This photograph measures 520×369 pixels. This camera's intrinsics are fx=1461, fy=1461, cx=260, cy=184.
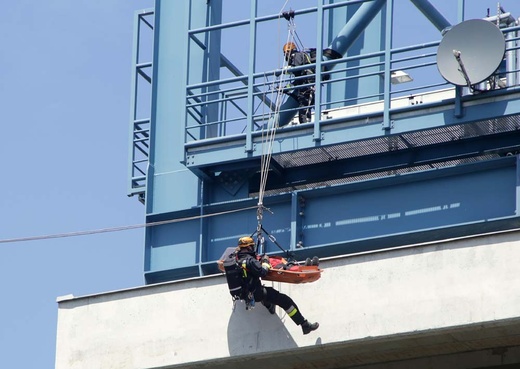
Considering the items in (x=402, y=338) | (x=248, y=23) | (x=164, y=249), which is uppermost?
(x=248, y=23)

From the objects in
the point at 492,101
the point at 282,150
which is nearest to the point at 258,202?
the point at 282,150

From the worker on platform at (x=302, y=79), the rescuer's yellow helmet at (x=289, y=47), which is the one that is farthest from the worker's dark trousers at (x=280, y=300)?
the rescuer's yellow helmet at (x=289, y=47)

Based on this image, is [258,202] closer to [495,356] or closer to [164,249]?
[164,249]

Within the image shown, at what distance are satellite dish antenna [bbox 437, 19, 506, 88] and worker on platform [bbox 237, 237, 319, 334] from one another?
3756 mm

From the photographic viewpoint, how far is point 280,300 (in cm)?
2044

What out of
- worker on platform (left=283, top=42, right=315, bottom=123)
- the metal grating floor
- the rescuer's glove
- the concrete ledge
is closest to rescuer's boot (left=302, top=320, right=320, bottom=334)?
the concrete ledge

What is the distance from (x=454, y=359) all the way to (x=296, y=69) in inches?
196

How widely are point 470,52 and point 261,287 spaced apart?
4470 mm

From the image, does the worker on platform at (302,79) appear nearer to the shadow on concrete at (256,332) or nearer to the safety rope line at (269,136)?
the safety rope line at (269,136)

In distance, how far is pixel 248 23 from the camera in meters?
23.0

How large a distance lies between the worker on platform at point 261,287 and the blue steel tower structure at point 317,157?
4.59ft

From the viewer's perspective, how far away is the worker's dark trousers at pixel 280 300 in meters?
20.3

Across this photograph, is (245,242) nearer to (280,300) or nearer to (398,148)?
(280,300)

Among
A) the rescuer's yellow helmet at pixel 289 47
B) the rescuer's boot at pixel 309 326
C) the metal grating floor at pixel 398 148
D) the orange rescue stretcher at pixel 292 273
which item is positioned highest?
the rescuer's yellow helmet at pixel 289 47
